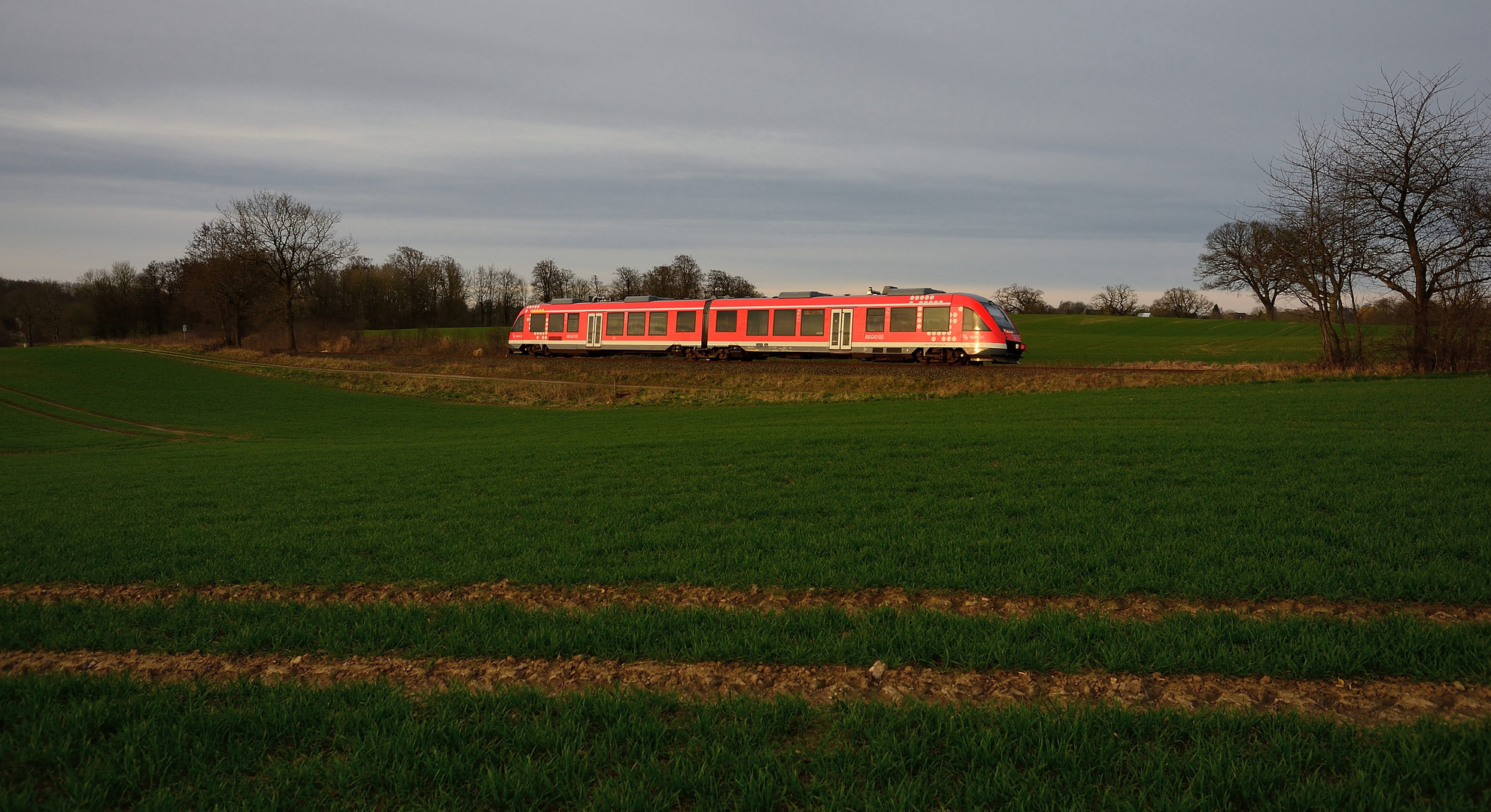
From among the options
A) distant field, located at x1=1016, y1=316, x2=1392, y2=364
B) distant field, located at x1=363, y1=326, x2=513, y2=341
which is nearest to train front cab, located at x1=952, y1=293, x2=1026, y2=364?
distant field, located at x1=1016, y1=316, x2=1392, y2=364

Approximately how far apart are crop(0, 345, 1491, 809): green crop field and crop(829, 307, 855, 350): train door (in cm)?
1807

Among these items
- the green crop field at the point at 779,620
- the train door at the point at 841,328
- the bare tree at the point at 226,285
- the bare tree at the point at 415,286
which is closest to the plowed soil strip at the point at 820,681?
the green crop field at the point at 779,620

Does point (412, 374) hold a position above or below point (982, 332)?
below

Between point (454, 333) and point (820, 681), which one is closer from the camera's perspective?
point (820, 681)

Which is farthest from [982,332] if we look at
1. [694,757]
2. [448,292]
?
[448,292]

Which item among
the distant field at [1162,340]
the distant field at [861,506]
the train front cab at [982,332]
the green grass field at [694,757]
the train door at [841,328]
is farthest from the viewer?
the distant field at [1162,340]

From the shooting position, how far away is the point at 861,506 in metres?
8.86

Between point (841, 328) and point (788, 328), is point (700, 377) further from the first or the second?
point (841, 328)

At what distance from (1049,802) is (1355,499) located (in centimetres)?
710

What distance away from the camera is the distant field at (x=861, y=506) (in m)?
6.25

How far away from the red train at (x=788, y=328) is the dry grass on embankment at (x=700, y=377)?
1.29 meters

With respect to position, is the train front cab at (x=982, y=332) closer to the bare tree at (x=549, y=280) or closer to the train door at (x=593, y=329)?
the train door at (x=593, y=329)

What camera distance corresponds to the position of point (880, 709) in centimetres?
386

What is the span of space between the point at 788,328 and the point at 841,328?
8.65ft
